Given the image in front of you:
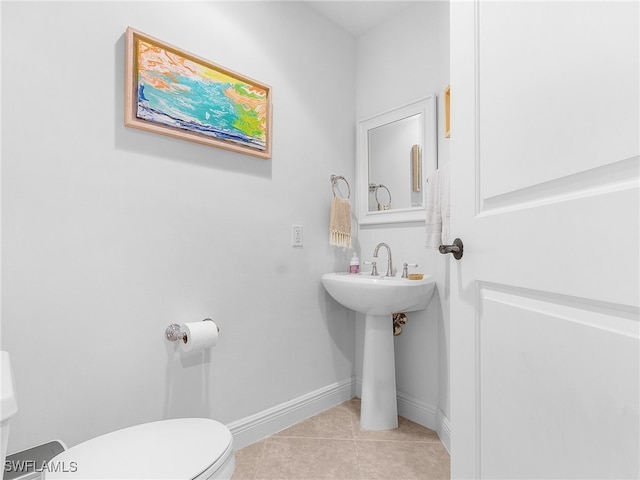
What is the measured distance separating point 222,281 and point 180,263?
21 cm

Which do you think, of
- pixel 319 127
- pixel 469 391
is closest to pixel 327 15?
pixel 319 127

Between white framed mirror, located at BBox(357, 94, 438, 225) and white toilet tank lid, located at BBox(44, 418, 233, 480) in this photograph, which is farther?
white framed mirror, located at BBox(357, 94, 438, 225)

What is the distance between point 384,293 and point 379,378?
484 mm

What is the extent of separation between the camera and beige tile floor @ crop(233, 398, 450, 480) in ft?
4.73

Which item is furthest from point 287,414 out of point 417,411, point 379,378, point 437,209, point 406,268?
point 437,209

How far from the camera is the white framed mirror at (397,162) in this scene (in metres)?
1.88

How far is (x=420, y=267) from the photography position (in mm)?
1889

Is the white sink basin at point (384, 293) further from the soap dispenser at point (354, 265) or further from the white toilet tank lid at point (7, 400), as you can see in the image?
the white toilet tank lid at point (7, 400)

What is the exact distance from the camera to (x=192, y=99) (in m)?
1.48

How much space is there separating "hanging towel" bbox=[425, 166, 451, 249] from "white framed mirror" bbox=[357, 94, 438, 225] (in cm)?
20

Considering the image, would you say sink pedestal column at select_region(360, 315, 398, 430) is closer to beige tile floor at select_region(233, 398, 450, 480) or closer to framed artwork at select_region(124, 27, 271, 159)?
beige tile floor at select_region(233, 398, 450, 480)

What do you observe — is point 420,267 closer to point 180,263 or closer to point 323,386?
point 323,386

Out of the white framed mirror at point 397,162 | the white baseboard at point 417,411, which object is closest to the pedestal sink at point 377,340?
the white baseboard at point 417,411

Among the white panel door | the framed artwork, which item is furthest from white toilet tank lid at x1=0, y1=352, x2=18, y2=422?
the framed artwork
